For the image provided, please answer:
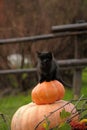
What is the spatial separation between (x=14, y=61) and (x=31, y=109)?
27.6 ft

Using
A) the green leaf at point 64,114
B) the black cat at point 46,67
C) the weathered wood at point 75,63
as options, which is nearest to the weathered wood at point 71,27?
the weathered wood at point 75,63

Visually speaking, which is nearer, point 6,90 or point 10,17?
point 6,90

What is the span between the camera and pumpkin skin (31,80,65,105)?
3.24 m

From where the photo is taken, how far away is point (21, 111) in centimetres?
335

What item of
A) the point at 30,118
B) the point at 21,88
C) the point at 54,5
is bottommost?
the point at 21,88

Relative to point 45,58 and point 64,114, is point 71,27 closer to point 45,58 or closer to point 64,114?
point 45,58

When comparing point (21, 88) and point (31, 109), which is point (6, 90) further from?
point (31, 109)

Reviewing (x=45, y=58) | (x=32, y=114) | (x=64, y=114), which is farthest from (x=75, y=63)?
(x=64, y=114)

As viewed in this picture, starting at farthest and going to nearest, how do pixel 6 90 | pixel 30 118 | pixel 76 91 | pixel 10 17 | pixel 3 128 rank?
pixel 10 17, pixel 6 90, pixel 76 91, pixel 30 118, pixel 3 128

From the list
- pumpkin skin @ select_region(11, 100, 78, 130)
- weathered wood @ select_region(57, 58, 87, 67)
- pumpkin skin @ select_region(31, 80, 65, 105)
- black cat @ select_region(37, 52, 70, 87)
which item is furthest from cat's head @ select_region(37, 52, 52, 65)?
weathered wood @ select_region(57, 58, 87, 67)

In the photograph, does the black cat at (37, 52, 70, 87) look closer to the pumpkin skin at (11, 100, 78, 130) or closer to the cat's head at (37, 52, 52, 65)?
the cat's head at (37, 52, 52, 65)

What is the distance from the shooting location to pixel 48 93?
323 centimetres

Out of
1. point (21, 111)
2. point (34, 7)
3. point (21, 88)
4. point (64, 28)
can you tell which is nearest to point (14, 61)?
point (21, 88)

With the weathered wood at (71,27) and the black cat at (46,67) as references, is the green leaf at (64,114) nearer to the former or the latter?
the black cat at (46,67)
